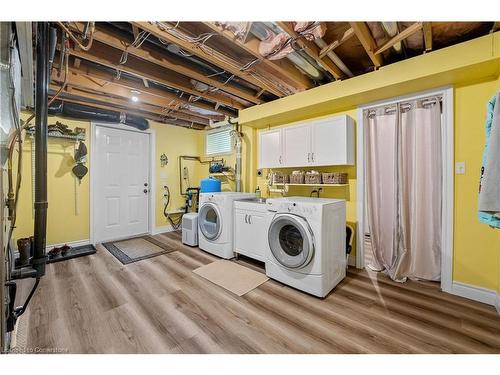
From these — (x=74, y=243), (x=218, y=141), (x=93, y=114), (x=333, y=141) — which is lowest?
(x=74, y=243)

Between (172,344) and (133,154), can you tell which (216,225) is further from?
(133,154)

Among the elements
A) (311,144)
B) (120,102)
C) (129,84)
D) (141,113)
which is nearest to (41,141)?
(129,84)

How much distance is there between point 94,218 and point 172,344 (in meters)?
3.04

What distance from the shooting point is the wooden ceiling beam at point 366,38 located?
1534 millimetres

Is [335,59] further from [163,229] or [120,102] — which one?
[163,229]

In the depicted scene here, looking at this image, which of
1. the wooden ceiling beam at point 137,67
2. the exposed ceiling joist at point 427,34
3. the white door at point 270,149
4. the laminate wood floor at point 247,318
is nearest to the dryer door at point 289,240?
the laminate wood floor at point 247,318

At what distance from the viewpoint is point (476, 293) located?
195 centimetres

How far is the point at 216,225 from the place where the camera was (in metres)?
3.05

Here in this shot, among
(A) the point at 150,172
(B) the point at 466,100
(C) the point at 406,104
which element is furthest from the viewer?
(A) the point at 150,172

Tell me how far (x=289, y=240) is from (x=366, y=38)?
196 cm

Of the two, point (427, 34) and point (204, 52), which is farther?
point (204, 52)
